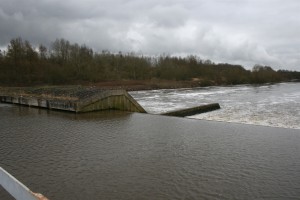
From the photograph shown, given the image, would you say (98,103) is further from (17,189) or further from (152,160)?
(17,189)

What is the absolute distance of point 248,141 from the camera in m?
14.4

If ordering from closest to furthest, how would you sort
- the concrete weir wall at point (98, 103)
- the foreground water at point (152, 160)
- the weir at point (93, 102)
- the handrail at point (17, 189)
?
1. the handrail at point (17, 189)
2. the foreground water at point (152, 160)
3. the concrete weir wall at point (98, 103)
4. the weir at point (93, 102)

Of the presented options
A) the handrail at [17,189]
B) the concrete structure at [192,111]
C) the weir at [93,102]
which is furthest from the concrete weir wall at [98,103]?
the handrail at [17,189]

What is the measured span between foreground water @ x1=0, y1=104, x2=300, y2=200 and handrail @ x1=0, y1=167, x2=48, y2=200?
4.15 m

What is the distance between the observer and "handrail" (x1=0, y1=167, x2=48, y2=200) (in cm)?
302

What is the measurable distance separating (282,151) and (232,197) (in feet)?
19.2

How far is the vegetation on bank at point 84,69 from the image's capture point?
65.8 metres

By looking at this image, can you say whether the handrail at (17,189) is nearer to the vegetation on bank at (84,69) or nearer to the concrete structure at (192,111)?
the concrete structure at (192,111)

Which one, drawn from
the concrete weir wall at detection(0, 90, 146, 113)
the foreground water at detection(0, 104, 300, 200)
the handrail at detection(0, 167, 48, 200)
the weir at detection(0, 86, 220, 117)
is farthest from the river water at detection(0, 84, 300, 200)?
the weir at detection(0, 86, 220, 117)

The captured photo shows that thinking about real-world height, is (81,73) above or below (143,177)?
above

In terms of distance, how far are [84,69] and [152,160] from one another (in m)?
70.0

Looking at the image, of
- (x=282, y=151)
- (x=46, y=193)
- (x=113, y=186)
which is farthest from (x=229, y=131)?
(x=46, y=193)

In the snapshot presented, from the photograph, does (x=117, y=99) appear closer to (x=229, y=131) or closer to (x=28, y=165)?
(x=229, y=131)

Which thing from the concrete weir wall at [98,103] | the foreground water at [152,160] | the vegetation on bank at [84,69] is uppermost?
the vegetation on bank at [84,69]
